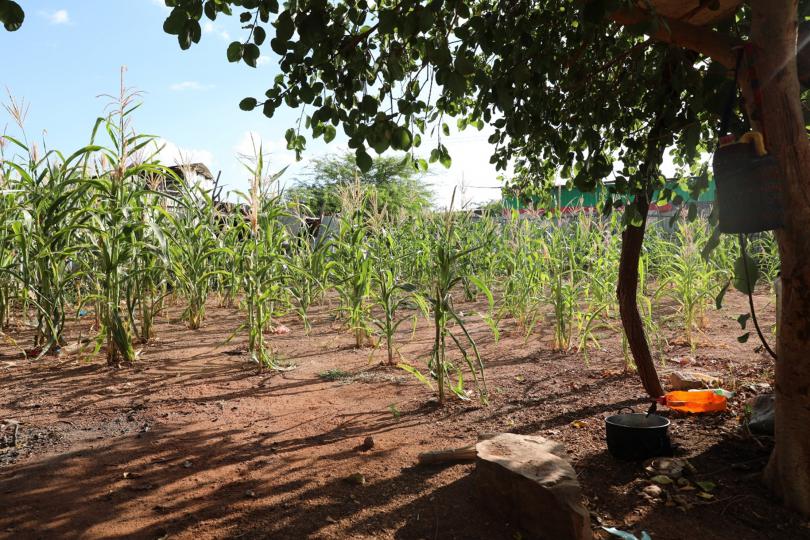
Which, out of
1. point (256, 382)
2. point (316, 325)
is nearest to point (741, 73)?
point (256, 382)

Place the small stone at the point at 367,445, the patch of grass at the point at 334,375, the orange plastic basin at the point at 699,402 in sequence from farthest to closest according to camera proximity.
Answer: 1. the patch of grass at the point at 334,375
2. the orange plastic basin at the point at 699,402
3. the small stone at the point at 367,445

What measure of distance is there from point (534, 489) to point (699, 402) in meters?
1.19

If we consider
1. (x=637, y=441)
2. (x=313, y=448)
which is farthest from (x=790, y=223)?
(x=313, y=448)

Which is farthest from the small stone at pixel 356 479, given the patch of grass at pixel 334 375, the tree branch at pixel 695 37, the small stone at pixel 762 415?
the tree branch at pixel 695 37

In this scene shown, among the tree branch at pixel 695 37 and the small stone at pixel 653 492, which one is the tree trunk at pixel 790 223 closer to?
the tree branch at pixel 695 37

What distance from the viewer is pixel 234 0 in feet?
4.68

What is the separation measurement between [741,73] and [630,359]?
1.97m

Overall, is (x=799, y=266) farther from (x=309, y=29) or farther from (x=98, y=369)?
(x=98, y=369)

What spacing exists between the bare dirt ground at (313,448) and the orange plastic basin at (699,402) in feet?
0.16

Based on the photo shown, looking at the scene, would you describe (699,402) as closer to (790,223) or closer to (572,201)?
(790,223)

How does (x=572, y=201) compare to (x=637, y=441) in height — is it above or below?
above

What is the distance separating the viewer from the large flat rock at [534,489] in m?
1.48


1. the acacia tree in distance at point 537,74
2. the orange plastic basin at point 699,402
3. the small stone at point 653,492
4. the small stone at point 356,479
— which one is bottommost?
the small stone at point 653,492

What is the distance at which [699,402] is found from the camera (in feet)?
7.68
